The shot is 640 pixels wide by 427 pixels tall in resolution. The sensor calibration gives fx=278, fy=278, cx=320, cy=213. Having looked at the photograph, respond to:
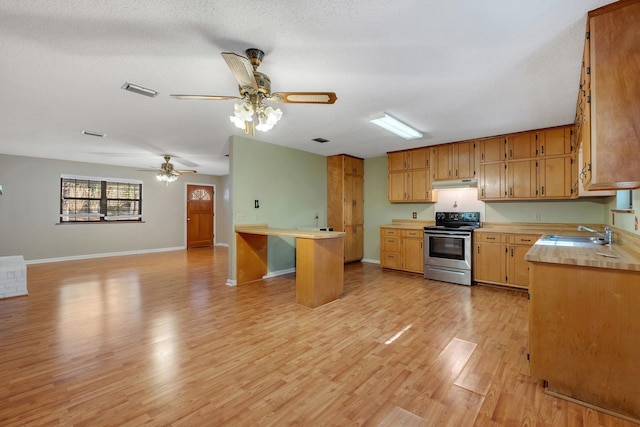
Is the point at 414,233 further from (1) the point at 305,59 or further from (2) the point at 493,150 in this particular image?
(1) the point at 305,59

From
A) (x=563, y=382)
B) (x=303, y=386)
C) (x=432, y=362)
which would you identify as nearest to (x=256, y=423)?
(x=303, y=386)

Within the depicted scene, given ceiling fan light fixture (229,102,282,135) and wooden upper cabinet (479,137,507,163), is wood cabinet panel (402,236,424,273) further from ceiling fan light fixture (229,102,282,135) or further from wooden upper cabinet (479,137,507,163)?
ceiling fan light fixture (229,102,282,135)

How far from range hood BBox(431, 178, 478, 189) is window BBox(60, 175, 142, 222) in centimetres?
798

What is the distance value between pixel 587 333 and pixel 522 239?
272cm

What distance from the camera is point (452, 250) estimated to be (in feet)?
15.5

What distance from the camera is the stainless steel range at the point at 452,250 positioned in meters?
4.57

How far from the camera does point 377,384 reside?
2.01 metres

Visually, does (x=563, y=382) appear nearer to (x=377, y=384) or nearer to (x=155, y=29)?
(x=377, y=384)

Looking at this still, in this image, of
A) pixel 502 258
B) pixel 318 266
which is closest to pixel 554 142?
pixel 502 258

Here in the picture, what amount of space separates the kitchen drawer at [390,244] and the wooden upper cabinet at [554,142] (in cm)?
270

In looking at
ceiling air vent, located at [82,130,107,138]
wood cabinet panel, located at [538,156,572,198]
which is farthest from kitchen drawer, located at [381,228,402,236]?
ceiling air vent, located at [82,130,107,138]

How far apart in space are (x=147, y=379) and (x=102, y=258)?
6711 millimetres

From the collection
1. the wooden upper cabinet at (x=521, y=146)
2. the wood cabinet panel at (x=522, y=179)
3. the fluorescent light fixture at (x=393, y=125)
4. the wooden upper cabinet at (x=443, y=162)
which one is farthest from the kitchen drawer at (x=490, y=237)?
the fluorescent light fixture at (x=393, y=125)

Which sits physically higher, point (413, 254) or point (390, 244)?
point (390, 244)
